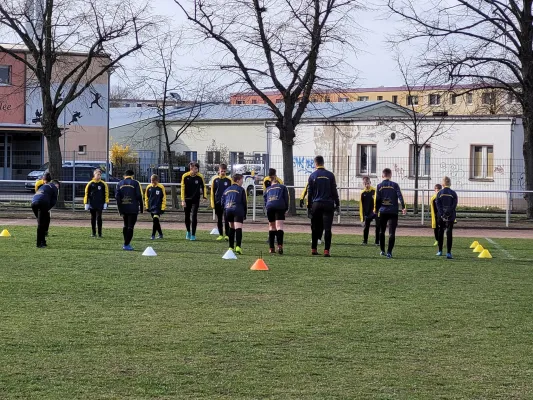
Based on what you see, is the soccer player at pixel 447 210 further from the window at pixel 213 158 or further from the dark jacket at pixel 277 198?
the window at pixel 213 158

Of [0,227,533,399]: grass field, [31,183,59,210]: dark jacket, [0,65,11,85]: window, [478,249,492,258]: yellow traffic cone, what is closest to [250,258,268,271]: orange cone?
[0,227,533,399]: grass field

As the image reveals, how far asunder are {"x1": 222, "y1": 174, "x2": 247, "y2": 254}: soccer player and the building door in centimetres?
3331

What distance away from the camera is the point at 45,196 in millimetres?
19438

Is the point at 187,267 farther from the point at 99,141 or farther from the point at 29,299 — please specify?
the point at 99,141

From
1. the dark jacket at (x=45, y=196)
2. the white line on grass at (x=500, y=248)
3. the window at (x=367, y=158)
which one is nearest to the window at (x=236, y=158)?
the window at (x=367, y=158)

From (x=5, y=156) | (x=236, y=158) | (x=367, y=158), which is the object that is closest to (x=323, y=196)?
(x=236, y=158)

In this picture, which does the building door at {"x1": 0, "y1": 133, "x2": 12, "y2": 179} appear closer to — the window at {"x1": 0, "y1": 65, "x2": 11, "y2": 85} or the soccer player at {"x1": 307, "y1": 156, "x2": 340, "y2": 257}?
the window at {"x1": 0, "y1": 65, "x2": 11, "y2": 85}

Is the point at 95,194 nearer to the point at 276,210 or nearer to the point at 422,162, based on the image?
the point at 276,210

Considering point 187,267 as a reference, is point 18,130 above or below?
above

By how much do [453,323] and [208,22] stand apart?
2404 cm

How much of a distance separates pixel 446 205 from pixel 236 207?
4.24 m

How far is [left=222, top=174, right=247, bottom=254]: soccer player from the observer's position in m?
18.4

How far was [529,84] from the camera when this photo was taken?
32.1 metres

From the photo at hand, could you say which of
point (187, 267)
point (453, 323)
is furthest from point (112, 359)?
point (187, 267)
